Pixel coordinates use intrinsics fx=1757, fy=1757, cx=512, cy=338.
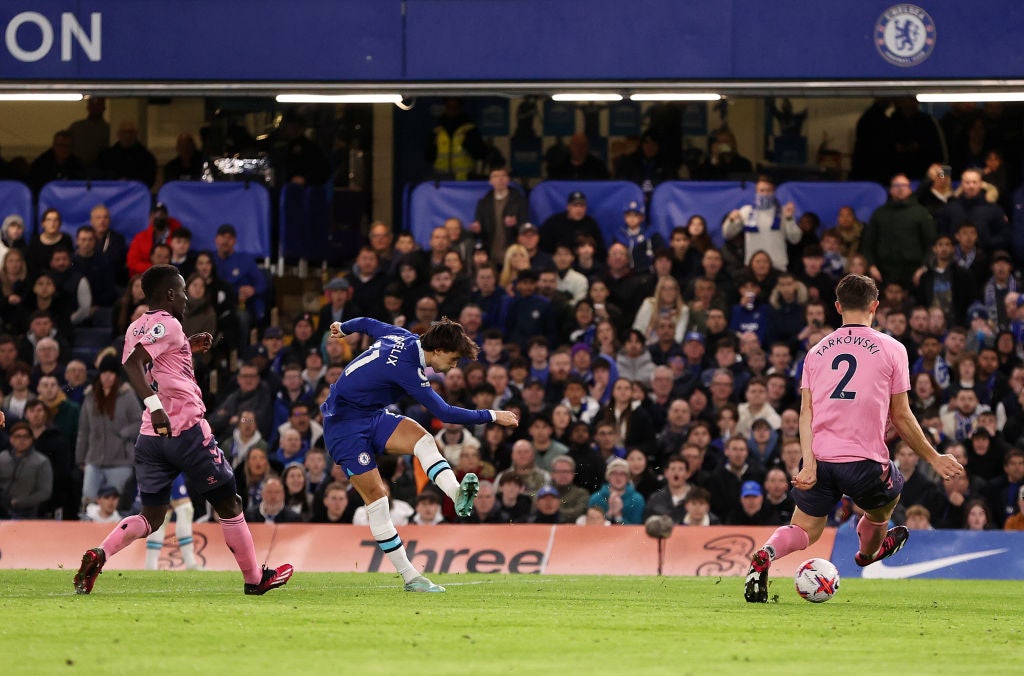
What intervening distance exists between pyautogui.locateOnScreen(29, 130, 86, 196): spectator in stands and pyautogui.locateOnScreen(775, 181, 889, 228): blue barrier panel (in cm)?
932

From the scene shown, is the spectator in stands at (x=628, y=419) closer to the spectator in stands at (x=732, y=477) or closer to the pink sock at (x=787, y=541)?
the spectator in stands at (x=732, y=477)

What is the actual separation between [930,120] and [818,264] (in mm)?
3632

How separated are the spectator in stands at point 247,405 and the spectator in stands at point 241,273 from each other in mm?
1855

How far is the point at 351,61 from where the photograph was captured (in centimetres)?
1912

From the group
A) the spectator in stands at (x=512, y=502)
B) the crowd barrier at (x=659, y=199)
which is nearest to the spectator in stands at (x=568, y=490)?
the spectator in stands at (x=512, y=502)

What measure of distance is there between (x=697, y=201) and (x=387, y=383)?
10839 mm

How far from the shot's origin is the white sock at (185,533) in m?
16.4

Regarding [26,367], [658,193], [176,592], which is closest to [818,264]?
[658,193]

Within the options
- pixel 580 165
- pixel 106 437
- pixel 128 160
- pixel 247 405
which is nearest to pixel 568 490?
pixel 247 405

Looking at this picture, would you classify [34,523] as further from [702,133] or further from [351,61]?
[702,133]

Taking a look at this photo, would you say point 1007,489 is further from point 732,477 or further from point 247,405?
point 247,405

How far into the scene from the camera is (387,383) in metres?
12.1

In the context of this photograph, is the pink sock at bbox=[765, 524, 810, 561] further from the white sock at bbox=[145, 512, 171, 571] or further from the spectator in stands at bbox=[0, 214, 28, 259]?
the spectator in stands at bbox=[0, 214, 28, 259]

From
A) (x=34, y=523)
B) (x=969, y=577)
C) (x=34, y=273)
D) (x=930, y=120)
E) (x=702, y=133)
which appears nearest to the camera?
(x=969, y=577)
